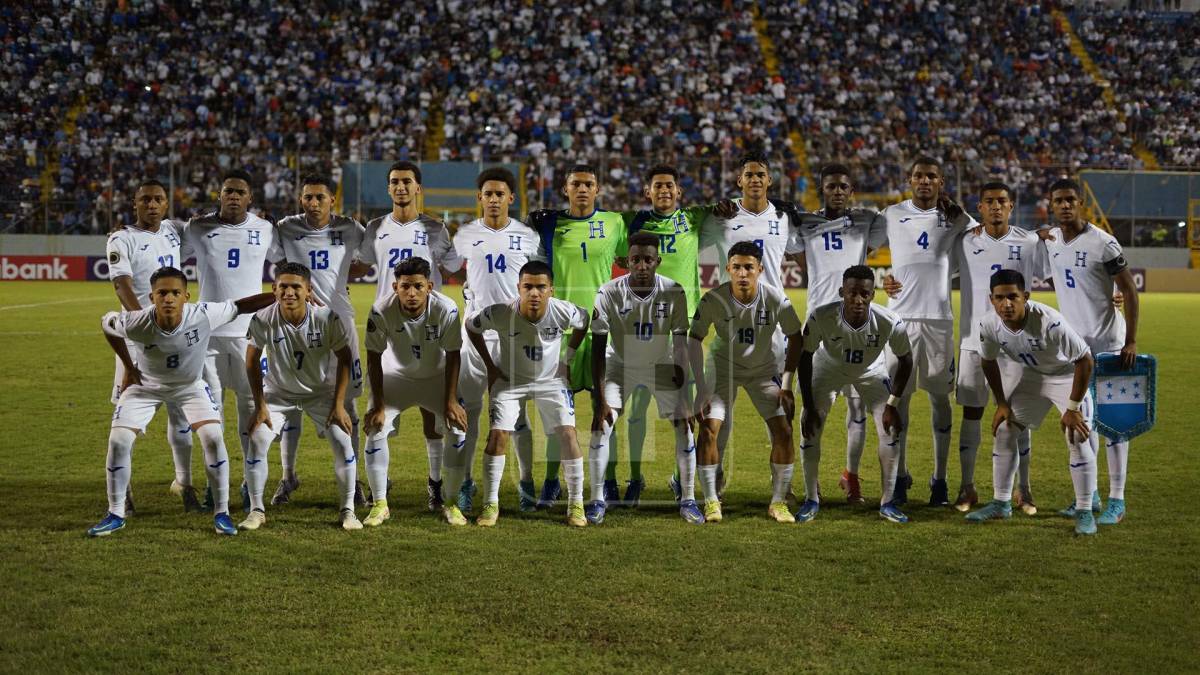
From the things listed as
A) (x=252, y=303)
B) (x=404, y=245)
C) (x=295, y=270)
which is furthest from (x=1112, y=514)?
(x=252, y=303)

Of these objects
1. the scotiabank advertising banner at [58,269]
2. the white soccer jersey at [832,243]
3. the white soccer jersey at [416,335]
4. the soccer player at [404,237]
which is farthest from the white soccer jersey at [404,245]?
the scotiabank advertising banner at [58,269]

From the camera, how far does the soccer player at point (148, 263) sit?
7148mm

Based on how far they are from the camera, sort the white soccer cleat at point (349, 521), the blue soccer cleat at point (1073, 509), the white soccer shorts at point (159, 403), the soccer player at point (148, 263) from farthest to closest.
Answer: the soccer player at point (148, 263), the blue soccer cleat at point (1073, 509), the white soccer cleat at point (349, 521), the white soccer shorts at point (159, 403)

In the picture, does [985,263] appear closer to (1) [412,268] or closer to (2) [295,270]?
(1) [412,268]

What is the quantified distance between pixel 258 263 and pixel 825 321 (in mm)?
3711

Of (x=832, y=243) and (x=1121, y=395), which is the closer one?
(x=1121, y=395)

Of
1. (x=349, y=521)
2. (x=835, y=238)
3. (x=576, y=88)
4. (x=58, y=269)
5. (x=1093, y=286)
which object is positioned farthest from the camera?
(x=576, y=88)

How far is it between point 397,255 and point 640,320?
170 cm

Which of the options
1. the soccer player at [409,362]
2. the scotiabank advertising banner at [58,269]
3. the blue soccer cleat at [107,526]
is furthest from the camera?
the scotiabank advertising banner at [58,269]

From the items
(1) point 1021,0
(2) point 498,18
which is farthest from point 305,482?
(1) point 1021,0

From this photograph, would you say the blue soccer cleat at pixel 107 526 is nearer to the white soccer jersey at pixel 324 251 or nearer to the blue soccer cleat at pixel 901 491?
the white soccer jersey at pixel 324 251

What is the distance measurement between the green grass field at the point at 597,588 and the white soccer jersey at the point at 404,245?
5.04 ft

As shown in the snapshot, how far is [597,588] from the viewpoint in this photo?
17.9 ft

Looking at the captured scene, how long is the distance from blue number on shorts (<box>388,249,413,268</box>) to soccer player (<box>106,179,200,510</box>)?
140cm
